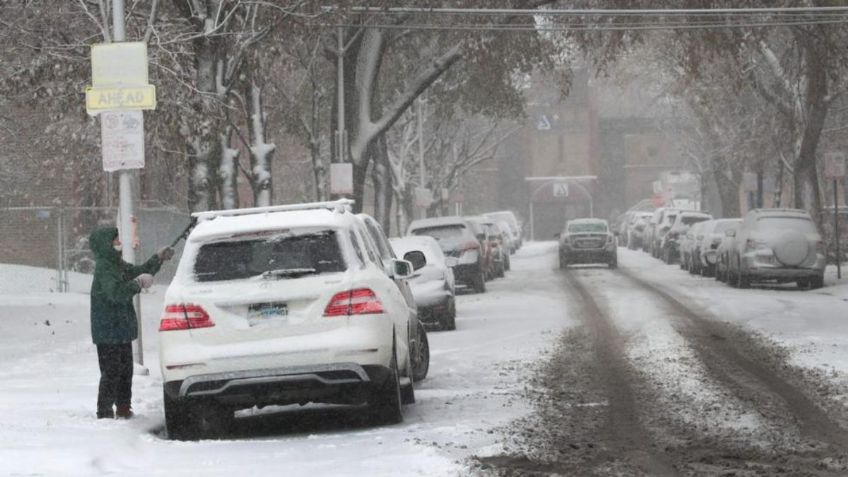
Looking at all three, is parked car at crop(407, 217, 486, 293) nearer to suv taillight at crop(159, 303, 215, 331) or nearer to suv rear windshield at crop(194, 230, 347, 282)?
suv rear windshield at crop(194, 230, 347, 282)

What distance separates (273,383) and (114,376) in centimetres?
188

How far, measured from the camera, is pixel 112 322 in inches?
520

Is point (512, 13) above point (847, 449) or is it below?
above

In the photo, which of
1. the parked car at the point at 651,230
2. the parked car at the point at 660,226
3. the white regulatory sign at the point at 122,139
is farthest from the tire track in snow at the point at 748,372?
the parked car at the point at 651,230

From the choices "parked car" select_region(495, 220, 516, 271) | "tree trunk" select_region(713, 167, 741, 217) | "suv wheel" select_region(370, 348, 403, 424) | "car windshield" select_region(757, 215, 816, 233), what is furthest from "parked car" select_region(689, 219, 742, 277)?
"suv wheel" select_region(370, 348, 403, 424)

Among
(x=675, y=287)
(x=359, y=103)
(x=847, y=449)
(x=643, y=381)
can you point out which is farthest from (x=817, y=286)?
(x=847, y=449)

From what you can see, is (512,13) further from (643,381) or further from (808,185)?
(643,381)

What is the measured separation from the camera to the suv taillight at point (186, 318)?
1214 centimetres

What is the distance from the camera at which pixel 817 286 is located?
34.1 metres

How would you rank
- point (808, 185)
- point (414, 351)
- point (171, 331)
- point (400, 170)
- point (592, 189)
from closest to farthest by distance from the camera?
point (171, 331)
point (414, 351)
point (808, 185)
point (400, 170)
point (592, 189)

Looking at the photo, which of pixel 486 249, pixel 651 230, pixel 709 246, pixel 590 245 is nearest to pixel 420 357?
pixel 709 246

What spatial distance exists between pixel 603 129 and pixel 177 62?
4022 inches

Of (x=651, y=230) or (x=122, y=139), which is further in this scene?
(x=651, y=230)

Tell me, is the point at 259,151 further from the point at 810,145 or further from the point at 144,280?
the point at 144,280
